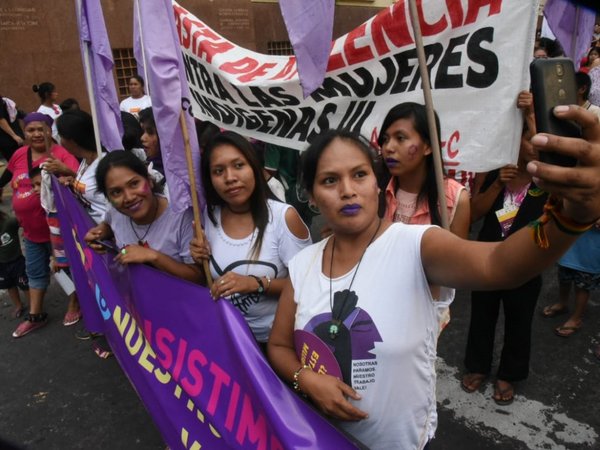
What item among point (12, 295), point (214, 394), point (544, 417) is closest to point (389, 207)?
point (214, 394)

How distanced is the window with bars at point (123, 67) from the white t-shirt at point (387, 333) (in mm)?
11526

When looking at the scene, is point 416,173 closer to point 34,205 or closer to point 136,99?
point 34,205

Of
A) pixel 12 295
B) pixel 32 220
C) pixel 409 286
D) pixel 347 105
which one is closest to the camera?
pixel 409 286

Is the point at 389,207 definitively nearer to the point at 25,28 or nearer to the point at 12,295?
the point at 12,295

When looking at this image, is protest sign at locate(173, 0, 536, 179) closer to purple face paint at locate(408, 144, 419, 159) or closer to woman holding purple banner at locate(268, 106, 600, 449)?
purple face paint at locate(408, 144, 419, 159)

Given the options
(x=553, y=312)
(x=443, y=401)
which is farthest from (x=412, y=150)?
(x=553, y=312)

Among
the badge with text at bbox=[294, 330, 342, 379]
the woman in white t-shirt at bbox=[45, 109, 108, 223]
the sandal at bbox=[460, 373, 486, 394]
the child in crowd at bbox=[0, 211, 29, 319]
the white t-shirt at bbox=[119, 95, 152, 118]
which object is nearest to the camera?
the badge with text at bbox=[294, 330, 342, 379]

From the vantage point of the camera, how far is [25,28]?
9.39m

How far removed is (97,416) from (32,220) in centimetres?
194

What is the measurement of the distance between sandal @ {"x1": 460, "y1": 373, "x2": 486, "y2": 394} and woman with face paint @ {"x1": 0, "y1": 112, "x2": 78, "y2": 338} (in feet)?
11.5

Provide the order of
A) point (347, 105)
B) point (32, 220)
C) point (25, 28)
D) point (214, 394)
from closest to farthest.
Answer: point (214, 394) < point (347, 105) < point (32, 220) < point (25, 28)

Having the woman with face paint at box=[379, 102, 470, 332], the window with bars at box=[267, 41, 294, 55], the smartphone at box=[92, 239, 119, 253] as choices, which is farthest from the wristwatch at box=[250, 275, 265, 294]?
the window with bars at box=[267, 41, 294, 55]

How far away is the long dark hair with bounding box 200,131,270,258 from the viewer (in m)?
2.05

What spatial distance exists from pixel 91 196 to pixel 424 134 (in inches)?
90.9
